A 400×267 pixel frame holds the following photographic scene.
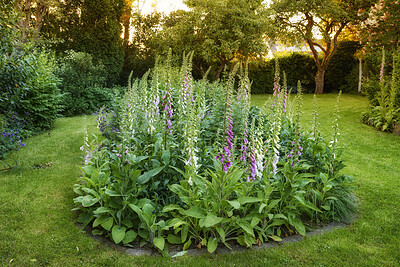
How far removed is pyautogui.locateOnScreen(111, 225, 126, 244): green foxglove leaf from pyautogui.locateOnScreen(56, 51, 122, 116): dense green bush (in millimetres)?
8246

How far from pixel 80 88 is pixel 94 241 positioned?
9865 millimetres

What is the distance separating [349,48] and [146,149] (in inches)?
847

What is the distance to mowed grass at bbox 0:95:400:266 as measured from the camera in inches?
107

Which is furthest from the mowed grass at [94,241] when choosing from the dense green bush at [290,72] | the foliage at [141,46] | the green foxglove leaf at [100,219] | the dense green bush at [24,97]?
the dense green bush at [290,72]

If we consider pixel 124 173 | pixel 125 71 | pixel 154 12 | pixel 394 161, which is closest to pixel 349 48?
pixel 154 12

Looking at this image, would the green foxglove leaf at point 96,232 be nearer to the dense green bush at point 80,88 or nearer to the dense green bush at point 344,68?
the dense green bush at point 80,88

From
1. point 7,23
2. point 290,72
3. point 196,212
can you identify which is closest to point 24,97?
point 7,23

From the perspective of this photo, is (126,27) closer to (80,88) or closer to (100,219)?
(80,88)

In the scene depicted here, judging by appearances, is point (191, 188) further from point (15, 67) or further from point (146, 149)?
point (15, 67)

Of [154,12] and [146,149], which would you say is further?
[154,12]

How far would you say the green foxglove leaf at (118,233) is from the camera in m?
2.84

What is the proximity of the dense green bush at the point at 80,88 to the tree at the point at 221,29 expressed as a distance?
576 cm

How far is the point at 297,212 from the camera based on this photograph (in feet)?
10.8

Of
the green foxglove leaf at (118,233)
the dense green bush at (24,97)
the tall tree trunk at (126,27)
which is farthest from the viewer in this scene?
the tall tree trunk at (126,27)
